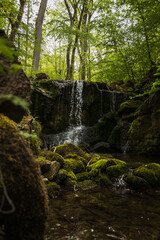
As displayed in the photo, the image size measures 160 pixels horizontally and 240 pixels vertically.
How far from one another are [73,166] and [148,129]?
4.99 meters

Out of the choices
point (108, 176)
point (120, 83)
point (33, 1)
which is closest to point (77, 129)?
point (120, 83)

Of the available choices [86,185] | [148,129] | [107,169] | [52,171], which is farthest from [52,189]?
[148,129]

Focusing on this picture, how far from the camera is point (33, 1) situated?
10.7 metres

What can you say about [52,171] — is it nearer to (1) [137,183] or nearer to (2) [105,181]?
(2) [105,181]

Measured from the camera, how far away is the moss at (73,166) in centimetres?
525

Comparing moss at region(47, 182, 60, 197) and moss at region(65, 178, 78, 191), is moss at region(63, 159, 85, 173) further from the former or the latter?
moss at region(47, 182, 60, 197)

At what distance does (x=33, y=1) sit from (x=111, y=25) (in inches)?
221

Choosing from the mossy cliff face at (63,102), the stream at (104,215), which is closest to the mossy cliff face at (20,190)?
the stream at (104,215)

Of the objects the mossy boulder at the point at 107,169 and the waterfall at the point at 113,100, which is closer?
the mossy boulder at the point at 107,169

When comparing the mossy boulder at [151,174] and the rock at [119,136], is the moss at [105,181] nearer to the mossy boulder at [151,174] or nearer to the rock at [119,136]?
the mossy boulder at [151,174]

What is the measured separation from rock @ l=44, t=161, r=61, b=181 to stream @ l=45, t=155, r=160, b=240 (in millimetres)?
520

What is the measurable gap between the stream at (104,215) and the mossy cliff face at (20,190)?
77 centimetres

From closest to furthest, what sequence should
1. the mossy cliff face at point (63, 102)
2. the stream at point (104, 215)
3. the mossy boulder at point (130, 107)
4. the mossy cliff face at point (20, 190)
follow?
1. the mossy cliff face at point (20, 190)
2. the stream at point (104, 215)
3. the mossy boulder at point (130, 107)
4. the mossy cliff face at point (63, 102)

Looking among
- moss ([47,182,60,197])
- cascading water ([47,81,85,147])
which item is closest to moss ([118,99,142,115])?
cascading water ([47,81,85,147])
